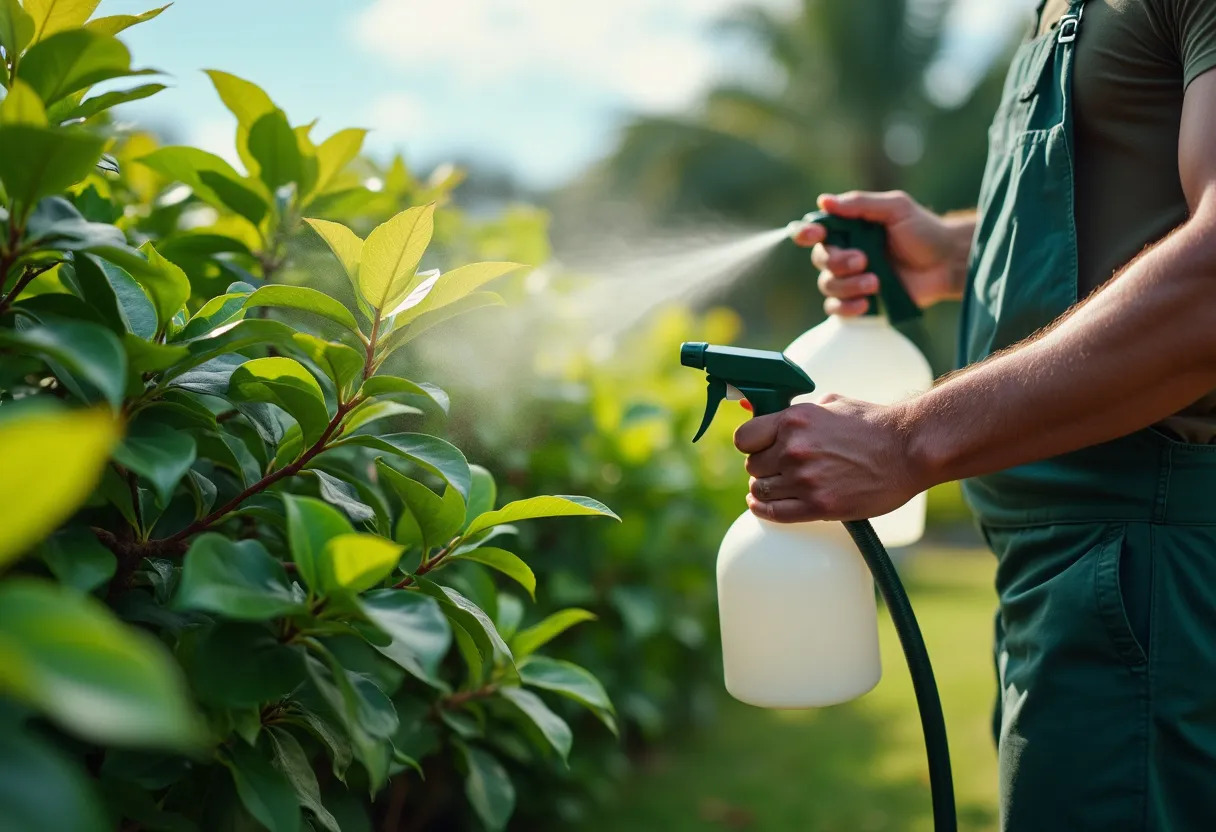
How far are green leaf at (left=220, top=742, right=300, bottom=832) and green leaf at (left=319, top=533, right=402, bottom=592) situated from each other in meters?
0.23

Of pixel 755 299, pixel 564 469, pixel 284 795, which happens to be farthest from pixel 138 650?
pixel 755 299

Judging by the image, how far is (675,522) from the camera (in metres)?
3.18

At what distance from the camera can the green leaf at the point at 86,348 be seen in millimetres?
718

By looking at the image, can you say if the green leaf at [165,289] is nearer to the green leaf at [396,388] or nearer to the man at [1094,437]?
the green leaf at [396,388]

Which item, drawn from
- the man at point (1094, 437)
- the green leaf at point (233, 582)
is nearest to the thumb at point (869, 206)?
the man at point (1094, 437)

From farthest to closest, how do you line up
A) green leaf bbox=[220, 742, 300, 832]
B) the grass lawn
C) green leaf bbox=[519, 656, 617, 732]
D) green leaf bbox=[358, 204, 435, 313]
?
the grass lawn → green leaf bbox=[519, 656, 617, 732] → green leaf bbox=[358, 204, 435, 313] → green leaf bbox=[220, 742, 300, 832]

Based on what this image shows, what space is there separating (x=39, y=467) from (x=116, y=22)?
2.54ft

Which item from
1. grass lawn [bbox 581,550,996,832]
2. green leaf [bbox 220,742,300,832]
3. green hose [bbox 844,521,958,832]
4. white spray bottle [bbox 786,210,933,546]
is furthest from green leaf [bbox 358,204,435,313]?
grass lawn [bbox 581,550,996,832]

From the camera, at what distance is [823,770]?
366 cm

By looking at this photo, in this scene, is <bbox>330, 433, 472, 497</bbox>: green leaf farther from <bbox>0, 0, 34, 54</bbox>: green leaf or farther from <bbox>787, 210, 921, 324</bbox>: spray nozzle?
<bbox>787, 210, 921, 324</bbox>: spray nozzle

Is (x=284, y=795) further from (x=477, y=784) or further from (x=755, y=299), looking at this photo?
(x=755, y=299)

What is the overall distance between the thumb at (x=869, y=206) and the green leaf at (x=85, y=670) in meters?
1.57

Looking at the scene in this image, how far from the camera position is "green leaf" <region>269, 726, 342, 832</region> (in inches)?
41.4

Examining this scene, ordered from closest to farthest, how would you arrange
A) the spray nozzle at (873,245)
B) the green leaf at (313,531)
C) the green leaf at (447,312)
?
the green leaf at (313,531), the green leaf at (447,312), the spray nozzle at (873,245)
